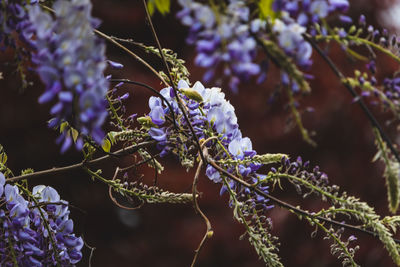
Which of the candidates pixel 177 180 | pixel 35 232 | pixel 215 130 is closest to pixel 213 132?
pixel 215 130

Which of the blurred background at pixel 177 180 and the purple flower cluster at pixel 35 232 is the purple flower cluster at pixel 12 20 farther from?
the blurred background at pixel 177 180

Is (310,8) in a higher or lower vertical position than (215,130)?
higher

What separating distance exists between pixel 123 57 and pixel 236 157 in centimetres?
220

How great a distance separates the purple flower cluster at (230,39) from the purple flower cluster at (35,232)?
0.46m

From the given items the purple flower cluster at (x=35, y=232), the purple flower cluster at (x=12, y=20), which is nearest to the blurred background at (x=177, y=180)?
the purple flower cluster at (x=35, y=232)

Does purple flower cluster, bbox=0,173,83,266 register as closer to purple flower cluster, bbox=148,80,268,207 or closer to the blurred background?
purple flower cluster, bbox=148,80,268,207

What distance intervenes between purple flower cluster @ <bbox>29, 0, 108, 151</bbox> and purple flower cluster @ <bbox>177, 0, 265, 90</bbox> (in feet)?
0.32

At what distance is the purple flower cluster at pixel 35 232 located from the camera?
0.81 m

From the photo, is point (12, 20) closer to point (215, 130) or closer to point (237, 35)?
point (237, 35)

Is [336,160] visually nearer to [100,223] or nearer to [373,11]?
[373,11]

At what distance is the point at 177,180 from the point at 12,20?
2.13 metres

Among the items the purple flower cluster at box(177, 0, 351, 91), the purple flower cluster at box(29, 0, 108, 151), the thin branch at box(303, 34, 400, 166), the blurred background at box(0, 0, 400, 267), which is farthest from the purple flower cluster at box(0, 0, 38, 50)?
the blurred background at box(0, 0, 400, 267)

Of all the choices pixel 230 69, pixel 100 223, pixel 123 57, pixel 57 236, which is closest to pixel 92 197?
pixel 100 223

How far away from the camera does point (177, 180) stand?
2.64 m
